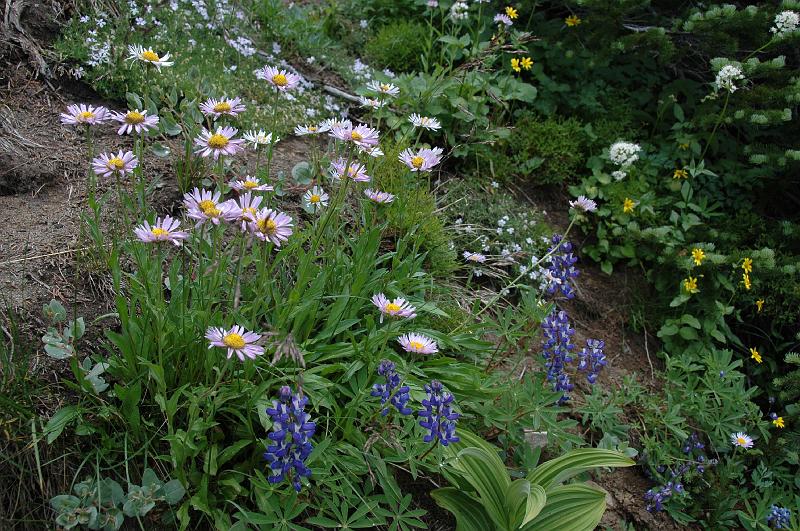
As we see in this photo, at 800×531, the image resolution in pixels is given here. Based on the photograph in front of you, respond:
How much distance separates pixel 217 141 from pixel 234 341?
61 cm

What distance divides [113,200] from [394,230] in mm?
1148

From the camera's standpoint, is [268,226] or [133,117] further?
[133,117]

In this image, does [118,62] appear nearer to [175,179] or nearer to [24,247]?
[175,179]

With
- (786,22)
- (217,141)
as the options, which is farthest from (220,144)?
(786,22)

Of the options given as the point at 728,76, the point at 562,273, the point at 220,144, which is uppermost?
the point at 220,144

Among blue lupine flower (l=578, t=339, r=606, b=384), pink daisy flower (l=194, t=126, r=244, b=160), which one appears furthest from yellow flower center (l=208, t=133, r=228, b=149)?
blue lupine flower (l=578, t=339, r=606, b=384)

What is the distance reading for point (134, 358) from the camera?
201cm

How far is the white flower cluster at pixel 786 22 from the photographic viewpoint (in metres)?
3.24

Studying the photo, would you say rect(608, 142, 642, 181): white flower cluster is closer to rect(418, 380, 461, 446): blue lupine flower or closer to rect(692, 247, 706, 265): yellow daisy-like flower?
rect(692, 247, 706, 265): yellow daisy-like flower

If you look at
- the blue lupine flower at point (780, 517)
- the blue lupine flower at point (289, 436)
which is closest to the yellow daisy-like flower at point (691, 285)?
the blue lupine flower at point (780, 517)

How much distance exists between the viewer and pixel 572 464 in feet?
7.78

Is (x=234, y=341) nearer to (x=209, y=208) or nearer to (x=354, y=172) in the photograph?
(x=209, y=208)

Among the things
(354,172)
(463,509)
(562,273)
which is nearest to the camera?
(354,172)

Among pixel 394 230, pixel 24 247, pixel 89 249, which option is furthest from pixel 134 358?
pixel 394 230
